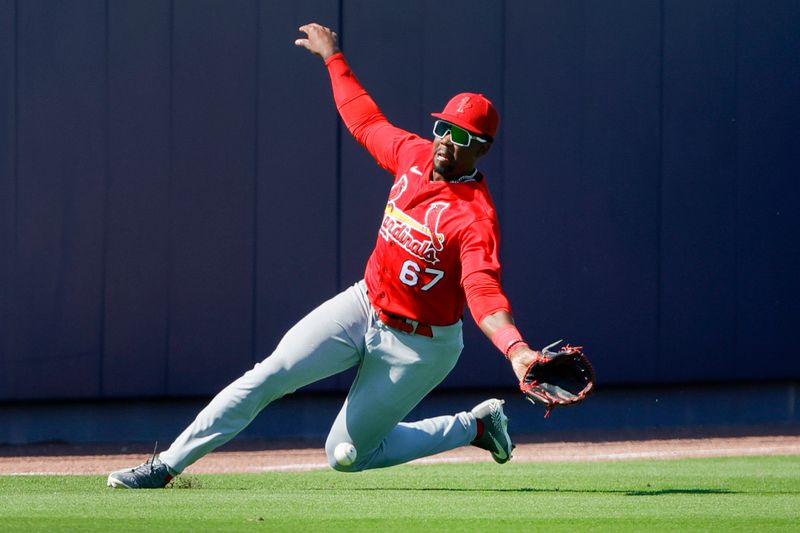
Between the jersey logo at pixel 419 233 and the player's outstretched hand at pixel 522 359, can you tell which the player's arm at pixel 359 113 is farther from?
the player's outstretched hand at pixel 522 359

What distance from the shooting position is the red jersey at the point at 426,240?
17.4 feet

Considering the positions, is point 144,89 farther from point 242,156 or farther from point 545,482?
point 545,482

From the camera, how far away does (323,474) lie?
700 cm

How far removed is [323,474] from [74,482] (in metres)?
1.42

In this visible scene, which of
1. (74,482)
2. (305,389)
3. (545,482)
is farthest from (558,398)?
(305,389)

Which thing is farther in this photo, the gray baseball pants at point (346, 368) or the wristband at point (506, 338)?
the gray baseball pants at point (346, 368)

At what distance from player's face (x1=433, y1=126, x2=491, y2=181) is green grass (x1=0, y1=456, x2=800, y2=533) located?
55.1 inches

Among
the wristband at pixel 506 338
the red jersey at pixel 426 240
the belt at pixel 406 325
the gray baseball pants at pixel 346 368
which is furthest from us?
the belt at pixel 406 325

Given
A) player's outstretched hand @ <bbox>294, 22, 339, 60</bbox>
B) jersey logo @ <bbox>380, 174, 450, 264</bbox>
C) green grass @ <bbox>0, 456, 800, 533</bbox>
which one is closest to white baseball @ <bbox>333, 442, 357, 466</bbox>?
green grass @ <bbox>0, 456, 800, 533</bbox>

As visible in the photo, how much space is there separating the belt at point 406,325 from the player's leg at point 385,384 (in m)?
0.03

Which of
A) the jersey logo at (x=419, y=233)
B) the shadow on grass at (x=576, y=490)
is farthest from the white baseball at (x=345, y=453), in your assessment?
the jersey logo at (x=419, y=233)

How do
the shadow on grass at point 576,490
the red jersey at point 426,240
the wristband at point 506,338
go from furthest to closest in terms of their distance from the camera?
1. the shadow on grass at point 576,490
2. the red jersey at point 426,240
3. the wristband at point 506,338

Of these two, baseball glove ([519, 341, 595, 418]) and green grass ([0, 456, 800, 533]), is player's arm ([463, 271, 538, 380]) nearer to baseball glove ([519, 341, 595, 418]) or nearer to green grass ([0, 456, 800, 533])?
baseball glove ([519, 341, 595, 418])

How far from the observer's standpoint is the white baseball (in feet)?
18.9
